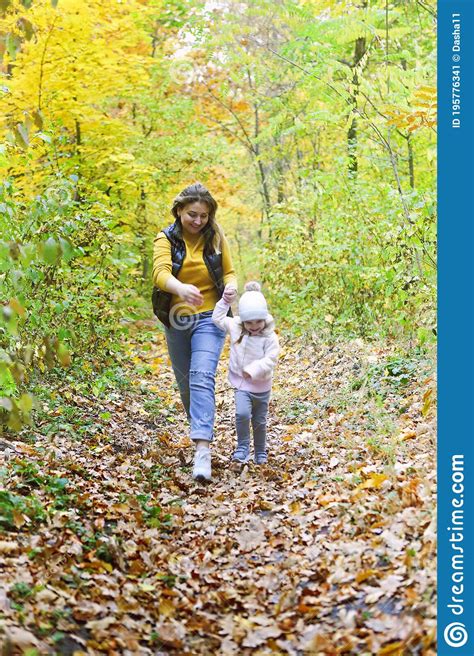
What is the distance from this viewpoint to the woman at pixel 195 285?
19.1ft

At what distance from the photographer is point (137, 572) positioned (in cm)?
397

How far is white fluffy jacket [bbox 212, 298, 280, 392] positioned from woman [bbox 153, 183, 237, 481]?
106 mm

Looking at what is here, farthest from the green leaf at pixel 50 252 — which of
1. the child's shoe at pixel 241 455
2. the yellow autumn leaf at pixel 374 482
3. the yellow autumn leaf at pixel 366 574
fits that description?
the child's shoe at pixel 241 455

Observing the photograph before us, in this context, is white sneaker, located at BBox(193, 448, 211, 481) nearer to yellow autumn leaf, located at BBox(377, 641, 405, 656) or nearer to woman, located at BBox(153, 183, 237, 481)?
woman, located at BBox(153, 183, 237, 481)

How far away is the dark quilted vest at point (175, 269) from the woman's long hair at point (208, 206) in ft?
0.25

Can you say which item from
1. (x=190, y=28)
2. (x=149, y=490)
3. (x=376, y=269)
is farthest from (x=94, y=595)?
(x=190, y=28)

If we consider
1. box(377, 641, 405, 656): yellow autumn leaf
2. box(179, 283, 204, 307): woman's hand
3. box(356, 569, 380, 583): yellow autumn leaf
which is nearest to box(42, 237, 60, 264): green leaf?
box(179, 283, 204, 307): woman's hand

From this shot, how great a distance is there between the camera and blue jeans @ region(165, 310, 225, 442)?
5777 millimetres

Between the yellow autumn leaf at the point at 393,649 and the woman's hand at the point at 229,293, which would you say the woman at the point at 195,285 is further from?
the yellow autumn leaf at the point at 393,649

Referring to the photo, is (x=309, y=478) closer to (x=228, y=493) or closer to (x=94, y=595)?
(x=228, y=493)

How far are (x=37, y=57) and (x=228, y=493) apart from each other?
334 inches

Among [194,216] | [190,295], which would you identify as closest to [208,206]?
[194,216]

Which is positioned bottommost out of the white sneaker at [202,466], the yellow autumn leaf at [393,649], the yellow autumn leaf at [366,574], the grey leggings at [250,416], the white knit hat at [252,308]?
the yellow autumn leaf at [393,649]

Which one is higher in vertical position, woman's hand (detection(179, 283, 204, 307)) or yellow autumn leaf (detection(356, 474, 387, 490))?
woman's hand (detection(179, 283, 204, 307))
